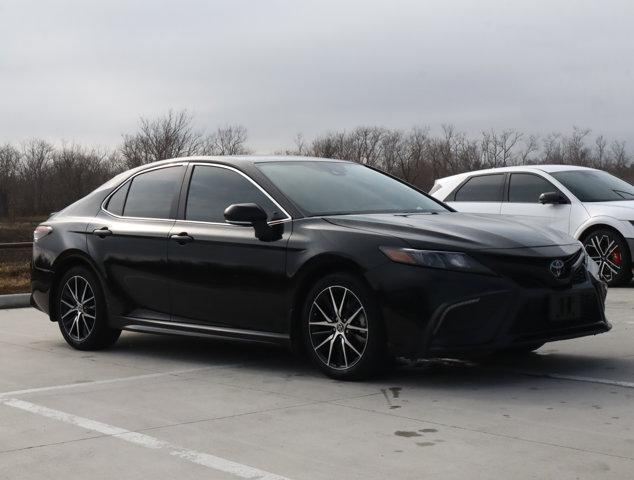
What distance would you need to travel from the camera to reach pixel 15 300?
38.8ft

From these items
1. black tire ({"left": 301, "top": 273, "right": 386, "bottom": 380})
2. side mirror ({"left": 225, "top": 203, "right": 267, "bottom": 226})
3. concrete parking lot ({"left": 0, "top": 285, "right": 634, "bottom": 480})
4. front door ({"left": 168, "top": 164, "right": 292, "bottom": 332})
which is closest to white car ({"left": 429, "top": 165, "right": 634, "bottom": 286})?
concrete parking lot ({"left": 0, "top": 285, "right": 634, "bottom": 480})

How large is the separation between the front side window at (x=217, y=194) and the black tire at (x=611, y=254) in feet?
21.8

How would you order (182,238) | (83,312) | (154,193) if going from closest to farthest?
(182,238) → (154,193) → (83,312)

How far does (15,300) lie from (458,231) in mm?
7387

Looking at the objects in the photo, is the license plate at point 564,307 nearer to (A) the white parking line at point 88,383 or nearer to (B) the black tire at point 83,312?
(A) the white parking line at point 88,383

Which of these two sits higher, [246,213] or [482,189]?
[482,189]

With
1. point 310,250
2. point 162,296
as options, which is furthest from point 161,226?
point 310,250

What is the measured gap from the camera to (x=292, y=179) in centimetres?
701

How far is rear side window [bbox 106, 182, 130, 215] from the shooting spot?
26.1ft

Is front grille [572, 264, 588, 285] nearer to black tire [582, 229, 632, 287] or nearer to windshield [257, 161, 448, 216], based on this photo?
windshield [257, 161, 448, 216]

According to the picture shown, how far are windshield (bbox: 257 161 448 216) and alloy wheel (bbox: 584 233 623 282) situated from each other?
556cm

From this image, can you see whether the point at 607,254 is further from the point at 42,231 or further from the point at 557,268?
the point at 42,231

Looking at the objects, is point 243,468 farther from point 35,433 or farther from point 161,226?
point 161,226

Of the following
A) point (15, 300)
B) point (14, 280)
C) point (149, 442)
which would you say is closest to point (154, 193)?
point (149, 442)
